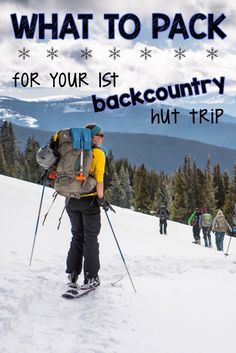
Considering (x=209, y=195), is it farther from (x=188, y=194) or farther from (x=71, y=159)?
(x=71, y=159)

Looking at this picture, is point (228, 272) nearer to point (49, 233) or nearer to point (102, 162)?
point (49, 233)

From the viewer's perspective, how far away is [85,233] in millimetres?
5516

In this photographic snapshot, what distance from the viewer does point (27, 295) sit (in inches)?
193

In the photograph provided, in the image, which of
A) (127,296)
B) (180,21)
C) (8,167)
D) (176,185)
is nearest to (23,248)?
(127,296)

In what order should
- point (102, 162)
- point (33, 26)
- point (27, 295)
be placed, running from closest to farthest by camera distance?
point (27, 295) → point (102, 162) → point (33, 26)

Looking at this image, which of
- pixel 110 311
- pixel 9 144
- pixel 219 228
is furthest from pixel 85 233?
pixel 9 144

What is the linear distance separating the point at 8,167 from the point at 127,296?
74552 millimetres

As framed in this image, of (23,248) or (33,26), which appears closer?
(23,248)

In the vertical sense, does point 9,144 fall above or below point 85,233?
below

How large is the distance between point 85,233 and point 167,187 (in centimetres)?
9094

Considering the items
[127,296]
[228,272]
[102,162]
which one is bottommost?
[228,272]

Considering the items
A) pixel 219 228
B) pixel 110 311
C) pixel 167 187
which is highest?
pixel 110 311

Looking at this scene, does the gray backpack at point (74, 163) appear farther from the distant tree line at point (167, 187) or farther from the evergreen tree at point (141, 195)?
the evergreen tree at point (141, 195)

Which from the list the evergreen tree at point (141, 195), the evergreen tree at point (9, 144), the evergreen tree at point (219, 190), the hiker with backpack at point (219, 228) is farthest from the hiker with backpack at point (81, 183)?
the evergreen tree at point (9, 144)
